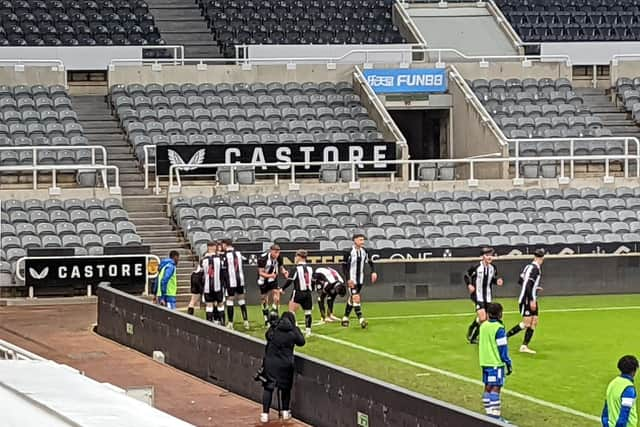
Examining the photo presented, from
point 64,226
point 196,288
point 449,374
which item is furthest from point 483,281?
point 64,226

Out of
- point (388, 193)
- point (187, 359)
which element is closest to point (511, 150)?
point (388, 193)

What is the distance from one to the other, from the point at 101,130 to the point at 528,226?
11634 mm

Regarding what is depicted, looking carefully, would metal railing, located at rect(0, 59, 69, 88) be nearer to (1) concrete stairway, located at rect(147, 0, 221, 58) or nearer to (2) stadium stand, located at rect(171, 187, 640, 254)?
(1) concrete stairway, located at rect(147, 0, 221, 58)

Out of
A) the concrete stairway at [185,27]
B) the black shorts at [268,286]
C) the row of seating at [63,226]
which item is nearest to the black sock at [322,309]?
the black shorts at [268,286]

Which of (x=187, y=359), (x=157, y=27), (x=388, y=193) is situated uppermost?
(x=157, y=27)

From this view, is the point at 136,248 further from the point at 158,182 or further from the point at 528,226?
the point at 528,226

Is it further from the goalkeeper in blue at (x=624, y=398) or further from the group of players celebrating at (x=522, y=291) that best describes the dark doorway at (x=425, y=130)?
the goalkeeper in blue at (x=624, y=398)

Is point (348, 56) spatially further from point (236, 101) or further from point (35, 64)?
point (35, 64)

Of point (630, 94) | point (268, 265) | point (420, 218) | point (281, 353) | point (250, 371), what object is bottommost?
point (250, 371)

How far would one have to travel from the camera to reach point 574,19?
1869 inches

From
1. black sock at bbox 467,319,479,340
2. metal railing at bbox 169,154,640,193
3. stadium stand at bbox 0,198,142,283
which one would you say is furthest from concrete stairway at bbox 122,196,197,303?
black sock at bbox 467,319,479,340

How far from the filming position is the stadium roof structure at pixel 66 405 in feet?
27.4

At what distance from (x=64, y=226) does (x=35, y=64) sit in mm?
8515

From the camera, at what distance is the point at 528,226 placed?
112 ft
